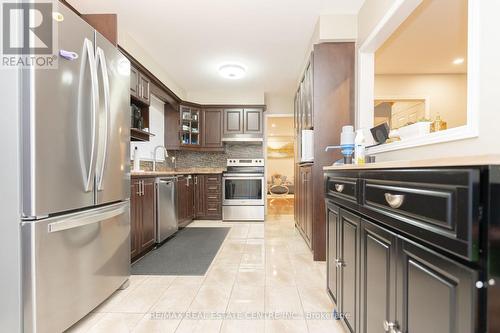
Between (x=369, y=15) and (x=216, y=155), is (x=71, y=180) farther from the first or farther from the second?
(x=216, y=155)

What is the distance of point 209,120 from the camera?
5.14 m

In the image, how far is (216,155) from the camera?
5500 mm

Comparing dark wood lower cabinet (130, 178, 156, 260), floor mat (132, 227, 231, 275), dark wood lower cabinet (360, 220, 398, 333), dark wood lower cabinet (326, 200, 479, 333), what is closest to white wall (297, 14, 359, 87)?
→ dark wood lower cabinet (326, 200, 479, 333)

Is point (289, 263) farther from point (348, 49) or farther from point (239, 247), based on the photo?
point (348, 49)

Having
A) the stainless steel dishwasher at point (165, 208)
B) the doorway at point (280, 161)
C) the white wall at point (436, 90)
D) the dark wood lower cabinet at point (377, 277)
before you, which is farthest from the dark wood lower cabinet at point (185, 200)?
the doorway at point (280, 161)

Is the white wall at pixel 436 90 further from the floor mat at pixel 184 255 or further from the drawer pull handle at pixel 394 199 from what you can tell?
the drawer pull handle at pixel 394 199

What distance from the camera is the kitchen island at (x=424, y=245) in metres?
0.53

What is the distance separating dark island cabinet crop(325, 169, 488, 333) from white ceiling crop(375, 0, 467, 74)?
6.74 ft

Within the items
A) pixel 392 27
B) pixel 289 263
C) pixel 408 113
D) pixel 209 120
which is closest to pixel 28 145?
pixel 289 263

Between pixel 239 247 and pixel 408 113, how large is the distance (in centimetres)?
390

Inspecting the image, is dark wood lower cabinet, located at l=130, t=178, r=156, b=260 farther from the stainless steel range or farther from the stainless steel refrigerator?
the stainless steel range

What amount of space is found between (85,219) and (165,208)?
185 centimetres

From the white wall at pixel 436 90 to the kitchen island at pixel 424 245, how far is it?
12.6ft

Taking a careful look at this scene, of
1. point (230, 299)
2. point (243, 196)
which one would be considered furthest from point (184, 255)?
point (243, 196)
